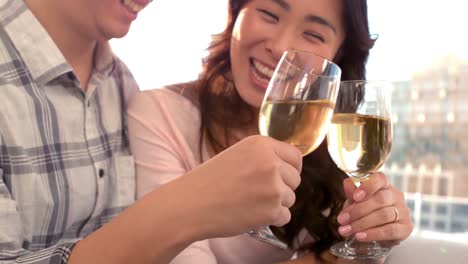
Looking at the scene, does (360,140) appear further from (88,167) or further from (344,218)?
(88,167)

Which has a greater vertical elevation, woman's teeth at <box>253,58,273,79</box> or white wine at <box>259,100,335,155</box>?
woman's teeth at <box>253,58,273,79</box>

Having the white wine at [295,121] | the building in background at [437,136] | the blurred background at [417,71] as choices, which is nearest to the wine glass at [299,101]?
the white wine at [295,121]

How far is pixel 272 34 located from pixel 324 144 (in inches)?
17.6

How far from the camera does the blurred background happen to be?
3158 millimetres

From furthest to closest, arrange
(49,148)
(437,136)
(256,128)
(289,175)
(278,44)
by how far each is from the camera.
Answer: (437,136)
(256,128)
(278,44)
(49,148)
(289,175)

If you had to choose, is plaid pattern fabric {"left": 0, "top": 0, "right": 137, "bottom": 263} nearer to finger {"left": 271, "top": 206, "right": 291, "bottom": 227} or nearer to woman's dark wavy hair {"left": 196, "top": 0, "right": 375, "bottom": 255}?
woman's dark wavy hair {"left": 196, "top": 0, "right": 375, "bottom": 255}

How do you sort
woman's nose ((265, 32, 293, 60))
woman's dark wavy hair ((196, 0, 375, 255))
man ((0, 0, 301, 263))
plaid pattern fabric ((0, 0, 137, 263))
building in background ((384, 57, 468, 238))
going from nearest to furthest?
man ((0, 0, 301, 263)), plaid pattern fabric ((0, 0, 137, 263)), woman's nose ((265, 32, 293, 60)), woman's dark wavy hair ((196, 0, 375, 255)), building in background ((384, 57, 468, 238))

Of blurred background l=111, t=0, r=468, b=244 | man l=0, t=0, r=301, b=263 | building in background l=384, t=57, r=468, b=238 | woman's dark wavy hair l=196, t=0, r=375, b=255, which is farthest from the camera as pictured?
building in background l=384, t=57, r=468, b=238

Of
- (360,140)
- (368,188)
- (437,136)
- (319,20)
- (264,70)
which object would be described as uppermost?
(319,20)

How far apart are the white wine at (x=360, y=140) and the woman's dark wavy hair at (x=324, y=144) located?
0.31 metres

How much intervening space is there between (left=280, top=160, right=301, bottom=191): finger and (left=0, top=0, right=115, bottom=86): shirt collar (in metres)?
0.60

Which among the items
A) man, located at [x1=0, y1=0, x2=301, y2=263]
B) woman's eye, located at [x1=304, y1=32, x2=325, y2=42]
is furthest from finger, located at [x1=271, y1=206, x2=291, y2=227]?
woman's eye, located at [x1=304, y1=32, x2=325, y2=42]

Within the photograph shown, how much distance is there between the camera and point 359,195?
110 cm

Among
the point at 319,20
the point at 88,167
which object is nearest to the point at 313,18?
the point at 319,20
